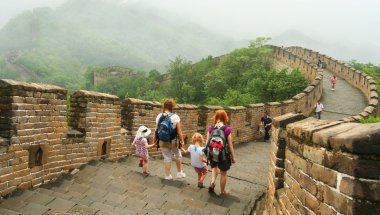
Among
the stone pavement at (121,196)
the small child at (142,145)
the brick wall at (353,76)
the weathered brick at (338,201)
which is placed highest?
the brick wall at (353,76)

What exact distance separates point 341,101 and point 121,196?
58.2 ft

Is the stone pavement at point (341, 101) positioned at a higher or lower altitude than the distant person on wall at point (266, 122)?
higher

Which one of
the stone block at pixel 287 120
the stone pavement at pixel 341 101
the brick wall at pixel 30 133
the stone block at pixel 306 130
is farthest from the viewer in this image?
the stone pavement at pixel 341 101

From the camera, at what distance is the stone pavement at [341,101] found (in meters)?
17.2

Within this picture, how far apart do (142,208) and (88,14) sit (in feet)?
673

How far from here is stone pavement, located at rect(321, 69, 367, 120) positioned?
56.6 ft

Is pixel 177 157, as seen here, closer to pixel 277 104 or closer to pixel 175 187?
pixel 175 187

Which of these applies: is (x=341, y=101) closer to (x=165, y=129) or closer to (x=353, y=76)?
(x=353, y=76)

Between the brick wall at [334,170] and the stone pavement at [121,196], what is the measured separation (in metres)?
2.17

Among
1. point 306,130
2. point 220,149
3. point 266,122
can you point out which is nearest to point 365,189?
point 306,130

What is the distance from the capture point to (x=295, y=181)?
2594mm

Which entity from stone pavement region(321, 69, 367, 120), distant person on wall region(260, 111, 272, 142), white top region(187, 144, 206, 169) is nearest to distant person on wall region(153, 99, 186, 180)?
white top region(187, 144, 206, 169)

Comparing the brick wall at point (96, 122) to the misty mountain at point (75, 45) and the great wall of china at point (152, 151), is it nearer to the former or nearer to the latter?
the great wall of china at point (152, 151)

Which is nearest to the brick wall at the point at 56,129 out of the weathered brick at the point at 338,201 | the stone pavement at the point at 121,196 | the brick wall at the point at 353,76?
the stone pavement at the point at 121,196
